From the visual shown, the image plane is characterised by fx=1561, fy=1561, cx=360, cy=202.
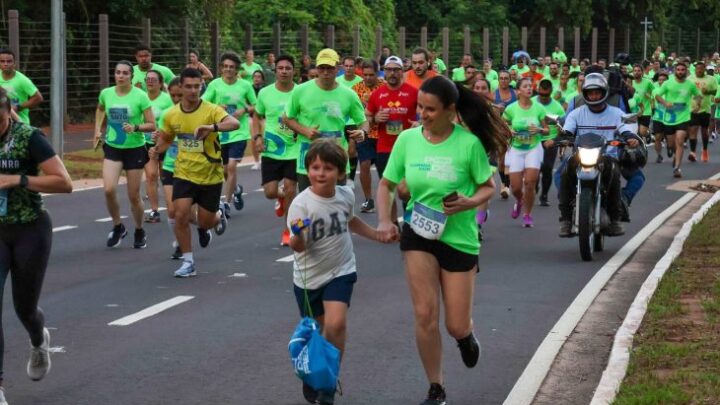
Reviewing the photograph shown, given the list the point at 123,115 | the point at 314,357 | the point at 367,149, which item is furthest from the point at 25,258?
the point at 367,149

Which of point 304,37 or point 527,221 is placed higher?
point 304,37

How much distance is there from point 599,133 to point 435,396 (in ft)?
23.0

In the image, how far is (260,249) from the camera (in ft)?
47.9

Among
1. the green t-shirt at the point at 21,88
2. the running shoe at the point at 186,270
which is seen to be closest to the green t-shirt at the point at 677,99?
the green t-shirt at the point at 21,88

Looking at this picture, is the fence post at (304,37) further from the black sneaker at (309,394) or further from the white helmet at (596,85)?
the black sneaker at (309,394)

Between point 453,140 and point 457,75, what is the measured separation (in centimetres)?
2342

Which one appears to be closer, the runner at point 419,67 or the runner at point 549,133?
the runner at point 419,67

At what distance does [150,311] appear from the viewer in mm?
10883

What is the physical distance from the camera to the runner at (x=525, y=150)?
16.9 m

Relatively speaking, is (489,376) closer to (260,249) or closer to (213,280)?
(213,280)

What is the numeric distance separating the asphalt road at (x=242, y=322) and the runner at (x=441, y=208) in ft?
2.28

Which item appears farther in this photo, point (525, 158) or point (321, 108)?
point (525, 158)

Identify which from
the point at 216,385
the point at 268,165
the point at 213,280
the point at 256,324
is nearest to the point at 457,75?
the point at 268,165

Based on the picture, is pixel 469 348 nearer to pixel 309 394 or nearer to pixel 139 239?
pixel 309 394
